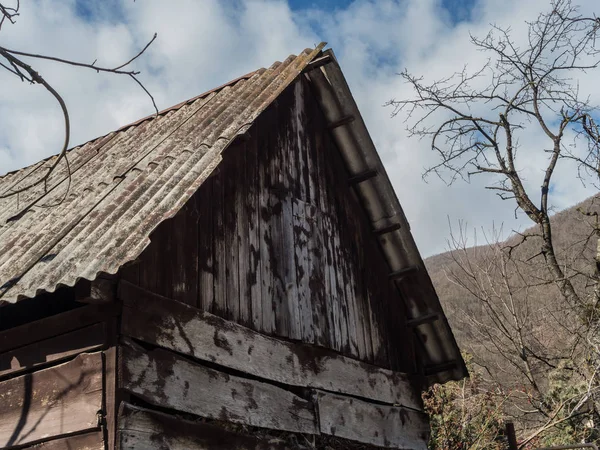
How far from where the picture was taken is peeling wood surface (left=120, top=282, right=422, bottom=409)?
5105 mm

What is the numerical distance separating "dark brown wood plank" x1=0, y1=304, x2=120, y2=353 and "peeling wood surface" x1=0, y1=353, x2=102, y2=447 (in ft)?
0.88

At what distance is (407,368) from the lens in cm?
845

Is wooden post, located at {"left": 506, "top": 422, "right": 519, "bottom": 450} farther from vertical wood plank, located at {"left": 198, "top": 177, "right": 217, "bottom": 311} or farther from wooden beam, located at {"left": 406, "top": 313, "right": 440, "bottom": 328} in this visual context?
vertical wood plank, located at {"left": 198, "top": 177, "right": 217, "bottom": 311}

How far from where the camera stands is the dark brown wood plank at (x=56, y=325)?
16.3ft

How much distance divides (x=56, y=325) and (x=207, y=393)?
1.26 metres

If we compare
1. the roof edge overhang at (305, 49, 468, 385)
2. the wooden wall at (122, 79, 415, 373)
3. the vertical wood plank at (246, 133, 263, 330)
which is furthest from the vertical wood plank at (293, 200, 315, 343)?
the roof edge overhang at (305, 49, 468, 385)

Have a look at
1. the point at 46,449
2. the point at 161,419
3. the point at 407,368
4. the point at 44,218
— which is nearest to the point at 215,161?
the point at 44,218

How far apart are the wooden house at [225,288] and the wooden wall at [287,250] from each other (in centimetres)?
2

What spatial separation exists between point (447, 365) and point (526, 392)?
11.2ft

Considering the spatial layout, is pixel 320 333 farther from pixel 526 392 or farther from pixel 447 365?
pixel 526 392

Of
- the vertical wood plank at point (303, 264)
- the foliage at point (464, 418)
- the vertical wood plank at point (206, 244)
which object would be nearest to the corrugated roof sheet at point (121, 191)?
the vertical wood plank at point (206, 244)

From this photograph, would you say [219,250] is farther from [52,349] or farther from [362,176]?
[362,176]

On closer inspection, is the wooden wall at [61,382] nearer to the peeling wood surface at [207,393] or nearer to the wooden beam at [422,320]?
the peeling wood surface at [207,393]

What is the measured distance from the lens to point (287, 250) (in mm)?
7090
